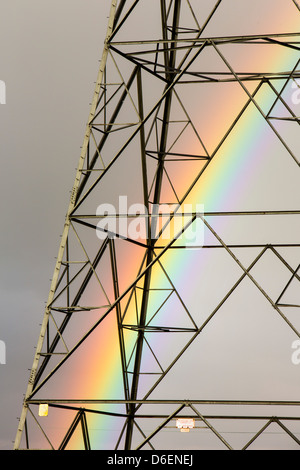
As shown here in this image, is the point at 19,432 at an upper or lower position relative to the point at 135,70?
lower

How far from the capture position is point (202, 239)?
42.0 metres
